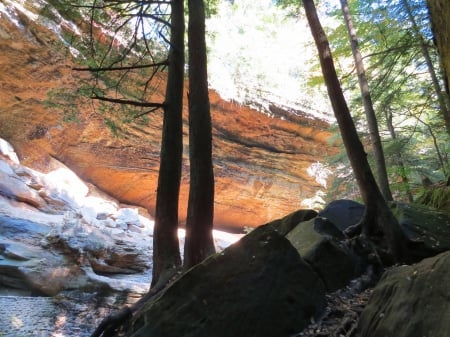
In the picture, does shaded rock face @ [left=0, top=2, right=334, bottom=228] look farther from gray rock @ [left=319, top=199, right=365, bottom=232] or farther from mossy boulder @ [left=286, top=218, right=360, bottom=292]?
mossy boulder @ [left=286, top=218, right=360, bottom=292]

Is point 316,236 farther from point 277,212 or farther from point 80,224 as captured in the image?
point 277,212

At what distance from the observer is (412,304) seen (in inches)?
109

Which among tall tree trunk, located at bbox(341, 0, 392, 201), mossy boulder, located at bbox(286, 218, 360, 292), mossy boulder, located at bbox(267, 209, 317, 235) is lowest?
mossy boulder, located at bbox(286, 218, 360, 292)

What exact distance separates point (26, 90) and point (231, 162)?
1121cm

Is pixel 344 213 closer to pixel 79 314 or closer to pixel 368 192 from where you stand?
pixel 368 192

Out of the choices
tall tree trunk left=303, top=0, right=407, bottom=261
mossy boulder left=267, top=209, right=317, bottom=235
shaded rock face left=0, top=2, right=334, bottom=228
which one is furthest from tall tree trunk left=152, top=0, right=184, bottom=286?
shaded rock face left=0, top=2, right=334, bottom=228

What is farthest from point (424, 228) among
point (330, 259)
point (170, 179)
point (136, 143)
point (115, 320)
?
point (136, 143)

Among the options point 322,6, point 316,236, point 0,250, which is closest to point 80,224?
point 0,250

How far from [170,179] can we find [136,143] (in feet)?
44.9

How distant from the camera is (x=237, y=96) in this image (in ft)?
62.8

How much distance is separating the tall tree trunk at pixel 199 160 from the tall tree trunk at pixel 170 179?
623 millimetres

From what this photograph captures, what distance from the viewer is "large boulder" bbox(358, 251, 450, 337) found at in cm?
251

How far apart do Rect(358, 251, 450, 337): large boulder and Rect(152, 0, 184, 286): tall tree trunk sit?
323 centimetres

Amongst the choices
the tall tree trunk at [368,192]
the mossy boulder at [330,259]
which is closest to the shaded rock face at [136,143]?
the tall tree trunk at [368,192]
